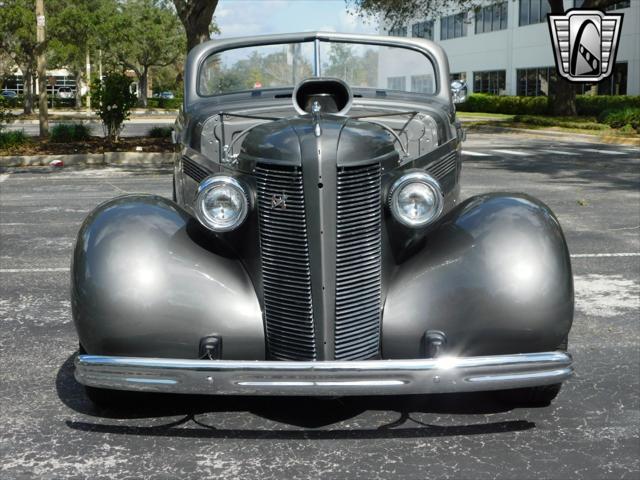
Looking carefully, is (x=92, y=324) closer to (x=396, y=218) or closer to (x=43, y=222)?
(x=396, y=218)

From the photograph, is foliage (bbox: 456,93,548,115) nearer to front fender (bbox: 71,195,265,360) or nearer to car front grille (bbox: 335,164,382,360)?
car front grille (bbox: 335,164,382,360)

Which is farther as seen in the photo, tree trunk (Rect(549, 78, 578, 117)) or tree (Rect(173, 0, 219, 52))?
tree trunk (Rect(549, 78, 578, 117))

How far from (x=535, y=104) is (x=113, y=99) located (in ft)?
85.9

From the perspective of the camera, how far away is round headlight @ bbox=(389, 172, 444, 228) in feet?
13.2

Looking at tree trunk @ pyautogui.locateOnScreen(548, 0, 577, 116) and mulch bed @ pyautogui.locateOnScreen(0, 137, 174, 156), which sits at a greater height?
tree trunk @ pyautogui.locateOnScreen(548, 0, 577, 116)

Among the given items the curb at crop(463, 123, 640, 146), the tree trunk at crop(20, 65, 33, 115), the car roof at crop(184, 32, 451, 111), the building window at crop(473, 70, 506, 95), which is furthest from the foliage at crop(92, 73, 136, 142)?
the building window at crop(473, 70, 506, 95)

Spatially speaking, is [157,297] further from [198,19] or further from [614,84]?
[614,84]

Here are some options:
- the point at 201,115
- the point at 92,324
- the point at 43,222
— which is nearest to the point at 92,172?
the point at 43,222

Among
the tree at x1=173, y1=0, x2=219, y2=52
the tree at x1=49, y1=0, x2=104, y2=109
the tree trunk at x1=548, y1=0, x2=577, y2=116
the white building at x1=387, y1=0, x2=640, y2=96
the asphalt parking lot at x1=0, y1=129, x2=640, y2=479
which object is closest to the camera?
the asphalt parking lot at x1=0, y1=129, x2=640, y2=479

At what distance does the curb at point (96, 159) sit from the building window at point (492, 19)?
38.3m

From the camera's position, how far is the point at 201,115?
5312 mm

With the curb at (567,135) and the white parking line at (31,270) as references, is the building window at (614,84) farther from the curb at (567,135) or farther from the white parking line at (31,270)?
the white parking line at (31,270)

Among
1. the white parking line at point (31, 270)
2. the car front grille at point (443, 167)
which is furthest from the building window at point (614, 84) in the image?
the car front grille at point (443, 167)

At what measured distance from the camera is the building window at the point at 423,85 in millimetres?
6086
